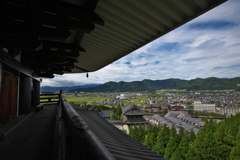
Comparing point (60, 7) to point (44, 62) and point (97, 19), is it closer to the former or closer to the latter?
point (97, 19)

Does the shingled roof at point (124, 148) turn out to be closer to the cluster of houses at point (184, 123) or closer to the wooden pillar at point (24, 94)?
the wooden pillar at point (24, 94)

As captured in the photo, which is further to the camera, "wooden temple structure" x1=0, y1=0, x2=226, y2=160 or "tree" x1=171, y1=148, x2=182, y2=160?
"tree" x1=171, y1=148, x2=182, y2=160

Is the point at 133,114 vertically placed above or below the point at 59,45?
below

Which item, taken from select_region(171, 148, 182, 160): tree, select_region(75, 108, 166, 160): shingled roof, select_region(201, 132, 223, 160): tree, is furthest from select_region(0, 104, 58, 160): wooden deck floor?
select_region(201, 132, 223, 160): tree

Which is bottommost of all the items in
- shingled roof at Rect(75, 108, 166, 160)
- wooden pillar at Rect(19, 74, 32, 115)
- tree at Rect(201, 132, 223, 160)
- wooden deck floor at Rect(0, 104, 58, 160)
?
tree at Rect(201, 132, 223, 160)

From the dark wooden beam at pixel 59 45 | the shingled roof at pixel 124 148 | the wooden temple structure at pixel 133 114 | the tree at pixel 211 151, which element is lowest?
the tree at pixel 211 151

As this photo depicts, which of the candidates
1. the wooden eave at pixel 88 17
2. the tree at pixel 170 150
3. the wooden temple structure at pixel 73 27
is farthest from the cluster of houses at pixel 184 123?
the wooden eave at pixel 88 17

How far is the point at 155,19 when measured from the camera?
2824 mm

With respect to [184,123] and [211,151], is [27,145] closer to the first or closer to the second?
[211,151]

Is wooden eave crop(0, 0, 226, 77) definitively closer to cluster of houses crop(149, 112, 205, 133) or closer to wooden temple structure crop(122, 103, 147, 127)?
wooden temple structure crop(122, 103, 147, 127)

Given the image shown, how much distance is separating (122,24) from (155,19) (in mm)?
792

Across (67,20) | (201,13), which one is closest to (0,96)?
(67,20)

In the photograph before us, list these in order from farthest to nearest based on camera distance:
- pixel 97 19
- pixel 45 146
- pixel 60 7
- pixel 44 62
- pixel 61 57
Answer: pixel 44 62 < pixel 61 57 < pixel 45 146 < pixel 97 19 < pixel 60 7

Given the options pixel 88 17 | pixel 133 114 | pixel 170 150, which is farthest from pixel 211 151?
pixel 88 17
